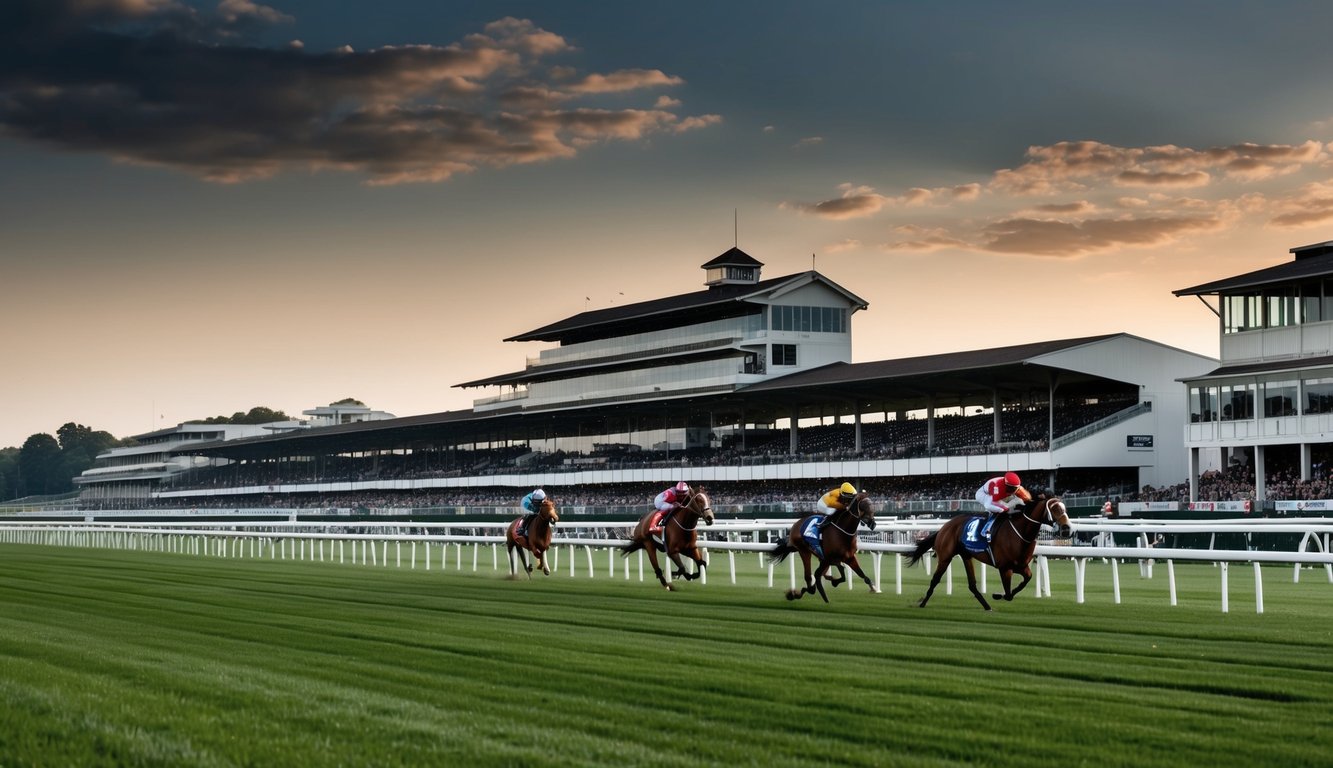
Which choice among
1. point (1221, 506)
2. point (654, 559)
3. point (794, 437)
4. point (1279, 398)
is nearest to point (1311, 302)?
point (1279, 398)

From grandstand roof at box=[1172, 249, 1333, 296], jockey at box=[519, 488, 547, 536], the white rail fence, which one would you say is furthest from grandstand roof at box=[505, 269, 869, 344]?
jockey at box=[519, 488, 547, 536]

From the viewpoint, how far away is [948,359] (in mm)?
55594

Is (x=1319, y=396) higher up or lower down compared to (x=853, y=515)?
higher up

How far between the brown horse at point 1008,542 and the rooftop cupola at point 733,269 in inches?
2267

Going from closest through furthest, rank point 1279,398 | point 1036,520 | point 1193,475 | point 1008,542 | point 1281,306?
point 1036,520 → point 1008,542 → point 1279,398 → point 1193,475 → point 1281,306

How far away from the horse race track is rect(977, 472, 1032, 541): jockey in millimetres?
970

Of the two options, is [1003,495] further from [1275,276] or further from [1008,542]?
[1275,276]

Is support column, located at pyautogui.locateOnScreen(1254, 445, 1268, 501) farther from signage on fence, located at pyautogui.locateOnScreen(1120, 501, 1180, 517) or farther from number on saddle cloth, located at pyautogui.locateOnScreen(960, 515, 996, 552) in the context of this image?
number on saddle cloth, located at pyautogui.locateOnScreen(960, 515, 996, 552)

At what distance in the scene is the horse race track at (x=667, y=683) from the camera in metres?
7.32

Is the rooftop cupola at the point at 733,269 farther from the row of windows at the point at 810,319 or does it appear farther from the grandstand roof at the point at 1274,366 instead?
the grandstand roof at the point at 1274,366

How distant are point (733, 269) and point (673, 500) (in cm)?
5426

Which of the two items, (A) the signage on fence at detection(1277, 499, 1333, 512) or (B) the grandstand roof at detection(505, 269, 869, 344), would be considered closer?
(A) the signage on fence at detection(1277, 499, 1333, 512)

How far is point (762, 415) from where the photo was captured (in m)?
68.1

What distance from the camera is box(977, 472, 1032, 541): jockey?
15.4 m
